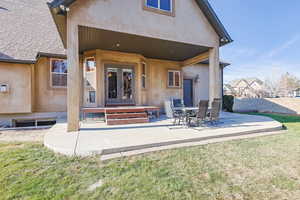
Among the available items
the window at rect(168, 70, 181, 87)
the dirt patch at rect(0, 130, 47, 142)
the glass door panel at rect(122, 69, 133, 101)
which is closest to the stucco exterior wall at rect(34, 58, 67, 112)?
the dirt patch at rect(0, 130, 47, 142)

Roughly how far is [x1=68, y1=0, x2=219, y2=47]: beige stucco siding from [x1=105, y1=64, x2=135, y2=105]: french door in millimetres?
3224

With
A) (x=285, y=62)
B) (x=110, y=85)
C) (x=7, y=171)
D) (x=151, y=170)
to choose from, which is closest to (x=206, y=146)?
(x=151, y=170)

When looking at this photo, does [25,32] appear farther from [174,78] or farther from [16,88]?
[174,78]

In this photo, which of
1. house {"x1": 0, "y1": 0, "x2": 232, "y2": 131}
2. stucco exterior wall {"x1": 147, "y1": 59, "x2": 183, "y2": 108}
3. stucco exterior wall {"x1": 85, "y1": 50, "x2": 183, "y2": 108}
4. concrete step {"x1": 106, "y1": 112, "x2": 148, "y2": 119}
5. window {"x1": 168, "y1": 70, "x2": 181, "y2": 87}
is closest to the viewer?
house {"x1": 0, "y1": 0, "x2": 232, "y2": 131}

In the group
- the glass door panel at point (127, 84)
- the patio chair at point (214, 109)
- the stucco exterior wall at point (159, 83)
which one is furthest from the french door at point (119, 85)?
the patio chair at point (214, 109)

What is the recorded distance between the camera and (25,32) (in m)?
9.80

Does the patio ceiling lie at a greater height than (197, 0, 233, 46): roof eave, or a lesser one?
lesser

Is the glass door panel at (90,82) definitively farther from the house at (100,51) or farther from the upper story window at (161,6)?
the upper story window at (161,6)

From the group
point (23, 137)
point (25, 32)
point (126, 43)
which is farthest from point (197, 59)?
point (25, 32)

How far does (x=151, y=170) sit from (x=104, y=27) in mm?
5530

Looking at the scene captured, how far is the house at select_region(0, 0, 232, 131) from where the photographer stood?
5891 mm

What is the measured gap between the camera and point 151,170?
3.04m

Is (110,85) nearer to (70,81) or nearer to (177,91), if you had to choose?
(70,81)

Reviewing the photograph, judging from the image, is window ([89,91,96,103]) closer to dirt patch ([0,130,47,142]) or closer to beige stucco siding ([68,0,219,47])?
dirt patch ([0,130,47,142])
